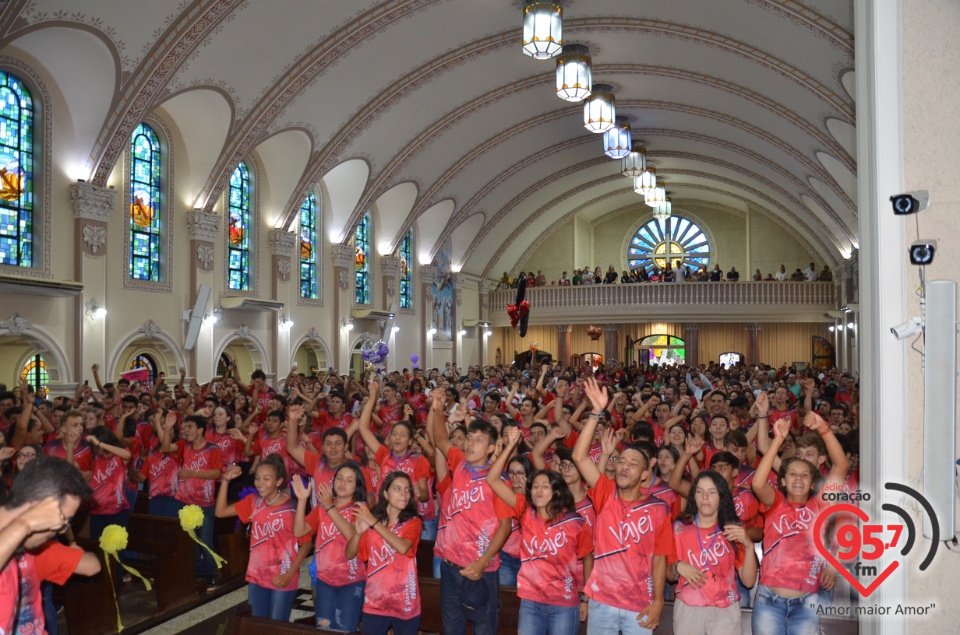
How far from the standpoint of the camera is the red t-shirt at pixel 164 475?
742 cm

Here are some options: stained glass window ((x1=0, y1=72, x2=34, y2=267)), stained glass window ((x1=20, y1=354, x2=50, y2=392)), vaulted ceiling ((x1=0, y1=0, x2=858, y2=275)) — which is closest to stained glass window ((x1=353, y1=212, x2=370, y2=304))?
vaulted ceiling ((x1=0, y1=0, x2=858, y2=275))

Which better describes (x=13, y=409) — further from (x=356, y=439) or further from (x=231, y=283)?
(x=231, y=283)

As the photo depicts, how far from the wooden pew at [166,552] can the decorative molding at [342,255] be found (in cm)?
1549

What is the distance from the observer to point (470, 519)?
16.1 ft

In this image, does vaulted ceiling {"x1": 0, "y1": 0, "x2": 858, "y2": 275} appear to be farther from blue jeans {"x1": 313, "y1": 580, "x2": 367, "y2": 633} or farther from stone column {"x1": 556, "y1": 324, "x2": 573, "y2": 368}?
blue jeans {"x1": 313, "y1": 580, "x2": 367, "y2": 633}

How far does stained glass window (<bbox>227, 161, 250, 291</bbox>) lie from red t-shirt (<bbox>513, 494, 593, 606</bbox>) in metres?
15.5

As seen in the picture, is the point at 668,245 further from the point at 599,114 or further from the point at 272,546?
the point at 272,546

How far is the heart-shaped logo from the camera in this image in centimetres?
348

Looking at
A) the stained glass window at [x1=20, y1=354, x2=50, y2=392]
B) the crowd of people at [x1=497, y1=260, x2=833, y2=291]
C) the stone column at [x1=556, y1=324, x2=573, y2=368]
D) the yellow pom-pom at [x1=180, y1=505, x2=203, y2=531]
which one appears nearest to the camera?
the yellow pom-pom at [x1=180, y1=505, x2=203, y2=531]

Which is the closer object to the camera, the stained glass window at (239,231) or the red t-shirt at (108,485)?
the red t-shirt at (108,485)

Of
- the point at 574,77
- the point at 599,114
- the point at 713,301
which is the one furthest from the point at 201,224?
the point at 713,301

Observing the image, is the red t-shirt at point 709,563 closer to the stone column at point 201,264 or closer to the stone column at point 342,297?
the stone column at point 201,264

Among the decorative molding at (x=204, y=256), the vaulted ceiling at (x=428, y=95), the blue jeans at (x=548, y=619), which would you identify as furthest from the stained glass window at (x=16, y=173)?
the blue jeans at (x=548, y=619)

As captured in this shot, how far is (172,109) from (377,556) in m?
14.2
